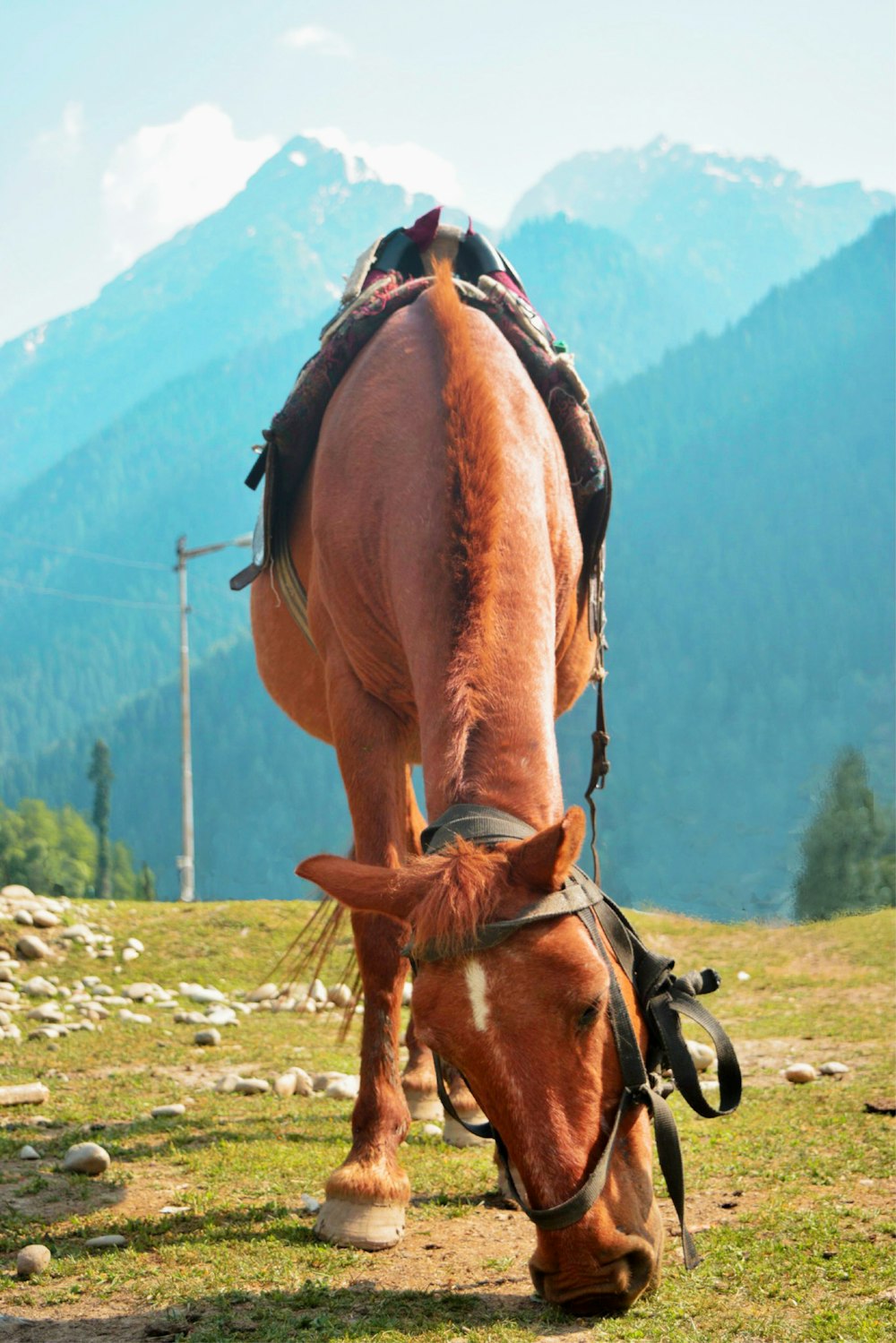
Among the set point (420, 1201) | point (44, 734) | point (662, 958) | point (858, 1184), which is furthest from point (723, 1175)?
point (44, 734)

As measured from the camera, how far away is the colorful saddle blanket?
4.69m

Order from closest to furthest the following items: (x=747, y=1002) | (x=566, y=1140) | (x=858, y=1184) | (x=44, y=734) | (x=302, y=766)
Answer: (x=566, y=1140), (x=858, y=1184), (x=747, y=1002), (x=302, y=766), (x=44, y=734)

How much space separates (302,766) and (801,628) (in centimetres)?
3479

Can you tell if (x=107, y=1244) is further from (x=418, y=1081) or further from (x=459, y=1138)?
(x=418, y=1081)

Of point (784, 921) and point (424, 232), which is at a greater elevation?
point (424, 232)

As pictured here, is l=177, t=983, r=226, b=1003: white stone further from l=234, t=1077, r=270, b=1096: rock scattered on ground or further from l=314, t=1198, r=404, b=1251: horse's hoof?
l=314, t=1198, r=404, b=1251: horse's hoof

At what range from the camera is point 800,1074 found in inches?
225

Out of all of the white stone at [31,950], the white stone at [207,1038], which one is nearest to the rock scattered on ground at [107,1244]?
the white stone at [207,1038]

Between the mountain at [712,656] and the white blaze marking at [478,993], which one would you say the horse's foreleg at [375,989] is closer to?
the white blaze marking at [478,993]

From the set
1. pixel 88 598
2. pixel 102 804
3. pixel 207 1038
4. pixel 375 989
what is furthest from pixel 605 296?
pixel 375 989

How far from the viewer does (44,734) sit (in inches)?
4050

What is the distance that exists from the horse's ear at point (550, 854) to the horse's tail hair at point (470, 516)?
359 mm

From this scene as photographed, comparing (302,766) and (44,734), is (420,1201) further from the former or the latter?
(44,734)

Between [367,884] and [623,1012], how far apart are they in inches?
25.4
